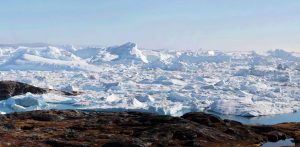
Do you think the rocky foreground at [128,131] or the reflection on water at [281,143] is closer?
the rocky foreground at [128,131]

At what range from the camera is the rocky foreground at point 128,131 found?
226 feet

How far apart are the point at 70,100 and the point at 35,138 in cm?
9416

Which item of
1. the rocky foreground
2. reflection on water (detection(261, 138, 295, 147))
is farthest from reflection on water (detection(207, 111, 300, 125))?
reflection on water (detection(261, 138, 295, 147))

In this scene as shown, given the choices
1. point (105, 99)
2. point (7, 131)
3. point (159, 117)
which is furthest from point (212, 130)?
point (105, 99)

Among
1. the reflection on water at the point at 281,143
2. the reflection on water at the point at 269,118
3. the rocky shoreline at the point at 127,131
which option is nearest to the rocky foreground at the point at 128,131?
the rocky shoreline at the point at 127,131

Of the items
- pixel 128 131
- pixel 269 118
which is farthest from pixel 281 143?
pixel 269 118

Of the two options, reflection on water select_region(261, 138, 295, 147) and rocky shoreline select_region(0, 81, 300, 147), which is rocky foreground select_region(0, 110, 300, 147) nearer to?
rocky shoreline select_region(0, 81, 300, 147)

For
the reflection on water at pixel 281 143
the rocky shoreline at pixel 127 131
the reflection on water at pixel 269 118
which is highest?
the rocky shoreline at pixel 127 131

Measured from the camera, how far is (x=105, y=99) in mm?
162625

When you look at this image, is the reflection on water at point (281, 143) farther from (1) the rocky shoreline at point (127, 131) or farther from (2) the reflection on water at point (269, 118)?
(2) the reflection on water at point (269, 118)

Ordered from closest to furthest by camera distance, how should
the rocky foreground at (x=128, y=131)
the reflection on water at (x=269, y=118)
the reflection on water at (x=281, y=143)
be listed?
1. the rocky foreground at (x=128, y=131)
2. the reflection on water at (x=281, y=143)
3. the reflection on water at (x=269, y=118)

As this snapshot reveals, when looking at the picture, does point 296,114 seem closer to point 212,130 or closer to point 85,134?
point 212,130

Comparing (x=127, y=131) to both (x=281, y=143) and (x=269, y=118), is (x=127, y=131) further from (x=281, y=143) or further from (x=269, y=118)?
(x=269, y=118)

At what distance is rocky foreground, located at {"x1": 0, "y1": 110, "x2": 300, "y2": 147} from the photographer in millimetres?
68938
